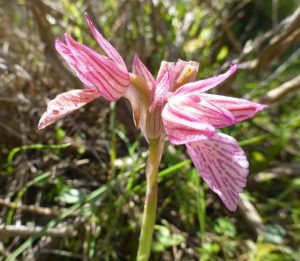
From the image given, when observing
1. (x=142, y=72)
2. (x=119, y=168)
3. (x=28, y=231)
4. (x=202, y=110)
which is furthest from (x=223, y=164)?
(x=119, y=168)

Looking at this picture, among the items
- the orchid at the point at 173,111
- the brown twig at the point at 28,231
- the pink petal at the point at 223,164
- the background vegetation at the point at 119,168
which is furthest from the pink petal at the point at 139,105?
the brown twig at the point at 28,231

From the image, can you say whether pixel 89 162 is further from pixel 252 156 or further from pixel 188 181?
pixel 252 156

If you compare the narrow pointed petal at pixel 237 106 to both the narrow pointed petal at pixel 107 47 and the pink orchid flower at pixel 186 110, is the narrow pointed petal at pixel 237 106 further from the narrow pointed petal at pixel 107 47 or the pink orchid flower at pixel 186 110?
the narrow pointed petal at pixel 107 47

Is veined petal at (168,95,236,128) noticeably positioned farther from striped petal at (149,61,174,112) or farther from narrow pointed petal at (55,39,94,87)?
narrow pointed petal at (55,39,94,87)

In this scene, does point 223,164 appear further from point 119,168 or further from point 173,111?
point 119,168

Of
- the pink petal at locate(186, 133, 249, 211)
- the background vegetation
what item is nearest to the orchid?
the pink petal at locate(186, 133, 249, 211)

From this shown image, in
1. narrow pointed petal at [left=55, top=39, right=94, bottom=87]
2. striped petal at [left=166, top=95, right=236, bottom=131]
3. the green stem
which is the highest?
narrow pointed petal at [left=55, top=39, right=94, bottom=87]
